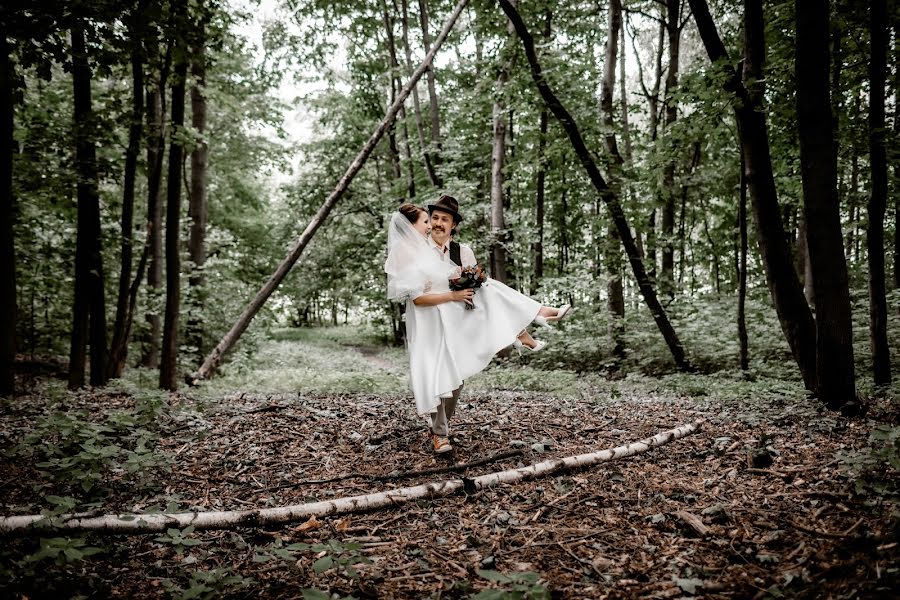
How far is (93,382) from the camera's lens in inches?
355

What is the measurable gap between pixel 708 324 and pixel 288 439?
30.9 ft

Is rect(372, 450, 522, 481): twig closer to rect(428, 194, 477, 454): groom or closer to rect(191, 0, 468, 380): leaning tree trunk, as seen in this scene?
rect(428, 194, 477, 454): groom

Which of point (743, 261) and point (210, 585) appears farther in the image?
point (743, 261)

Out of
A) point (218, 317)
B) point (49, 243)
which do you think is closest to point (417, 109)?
point (218, 317)

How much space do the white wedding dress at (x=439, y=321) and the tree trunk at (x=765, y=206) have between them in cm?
360

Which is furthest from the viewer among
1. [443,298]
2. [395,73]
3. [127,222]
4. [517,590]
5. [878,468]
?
[395,73]

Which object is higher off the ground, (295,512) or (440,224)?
(440,224)

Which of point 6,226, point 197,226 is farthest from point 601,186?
point 197,226

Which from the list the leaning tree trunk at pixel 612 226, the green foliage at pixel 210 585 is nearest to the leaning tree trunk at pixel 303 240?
the leaning tree trunk at pixel 612 226

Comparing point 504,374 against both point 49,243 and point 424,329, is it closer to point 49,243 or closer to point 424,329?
point 424,329

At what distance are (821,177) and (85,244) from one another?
33.7ft

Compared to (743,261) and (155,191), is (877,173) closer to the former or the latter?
(743,261)

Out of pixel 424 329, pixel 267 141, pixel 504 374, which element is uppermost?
pixel 267 141

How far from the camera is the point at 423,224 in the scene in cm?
493
